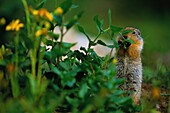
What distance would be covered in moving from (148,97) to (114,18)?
8378 mm

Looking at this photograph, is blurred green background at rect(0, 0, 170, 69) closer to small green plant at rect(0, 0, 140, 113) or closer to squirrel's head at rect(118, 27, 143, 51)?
squirrel's head at rect(118, 27, 143, 51)

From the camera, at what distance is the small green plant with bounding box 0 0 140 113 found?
3385mm

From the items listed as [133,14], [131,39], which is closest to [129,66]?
[131,39]

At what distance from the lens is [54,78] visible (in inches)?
162

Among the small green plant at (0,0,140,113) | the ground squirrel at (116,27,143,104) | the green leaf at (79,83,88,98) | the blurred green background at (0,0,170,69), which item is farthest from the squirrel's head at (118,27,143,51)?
the blurred green background at (0,0,170,69)

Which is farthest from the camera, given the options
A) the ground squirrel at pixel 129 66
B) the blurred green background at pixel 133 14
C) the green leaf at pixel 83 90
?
the blurred green background at pixel 133 14

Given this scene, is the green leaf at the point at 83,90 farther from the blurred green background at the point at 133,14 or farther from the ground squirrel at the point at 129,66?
the blurred green background at the point at 133,14

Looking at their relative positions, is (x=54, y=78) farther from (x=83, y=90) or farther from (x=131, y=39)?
(x=131, y=39)

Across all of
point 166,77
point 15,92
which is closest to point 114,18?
point 166,77

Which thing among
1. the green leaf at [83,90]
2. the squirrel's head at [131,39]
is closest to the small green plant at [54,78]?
the green leaf at [83,90]

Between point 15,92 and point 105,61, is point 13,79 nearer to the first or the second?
point 15,92

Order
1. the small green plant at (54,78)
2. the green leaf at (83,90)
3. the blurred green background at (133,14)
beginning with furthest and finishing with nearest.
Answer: the blurred green background at (133,14), the green leaf at (83,90), the small green plant at (54,78)

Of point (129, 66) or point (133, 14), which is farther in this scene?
point (133, 14)

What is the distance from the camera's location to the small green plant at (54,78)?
133 inches
